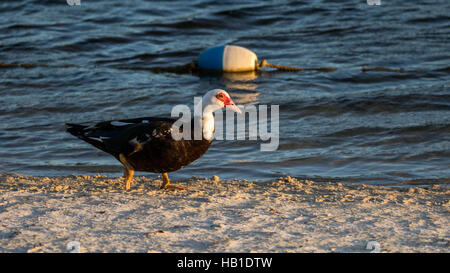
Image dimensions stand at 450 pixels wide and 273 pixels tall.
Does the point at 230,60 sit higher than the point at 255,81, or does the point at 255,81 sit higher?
the point at 230,60

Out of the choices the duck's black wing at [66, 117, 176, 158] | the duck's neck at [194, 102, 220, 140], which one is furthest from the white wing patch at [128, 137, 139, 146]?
the duck's neck at [194, 102, 220, 140]

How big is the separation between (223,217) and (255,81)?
9.13 m

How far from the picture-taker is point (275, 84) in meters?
14.0

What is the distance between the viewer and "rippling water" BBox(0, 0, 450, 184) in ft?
28.9

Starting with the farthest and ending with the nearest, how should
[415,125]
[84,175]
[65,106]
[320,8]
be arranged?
1. [320,8]
2. [65,106]
3. [415,125]
4. [84,175]

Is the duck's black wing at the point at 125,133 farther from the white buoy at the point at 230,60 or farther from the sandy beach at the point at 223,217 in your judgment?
the white buoy at the point at 230,60

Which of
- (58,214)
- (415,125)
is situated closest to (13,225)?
(58,214)

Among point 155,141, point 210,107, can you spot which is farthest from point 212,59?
point 155,141

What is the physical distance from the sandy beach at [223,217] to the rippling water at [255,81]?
130 cm

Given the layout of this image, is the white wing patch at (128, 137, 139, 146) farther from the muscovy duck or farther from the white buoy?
the white buoy

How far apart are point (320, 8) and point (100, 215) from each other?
1648 centimetres

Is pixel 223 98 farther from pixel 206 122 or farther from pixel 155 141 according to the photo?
pixel 155 141

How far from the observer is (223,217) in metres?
5.61
